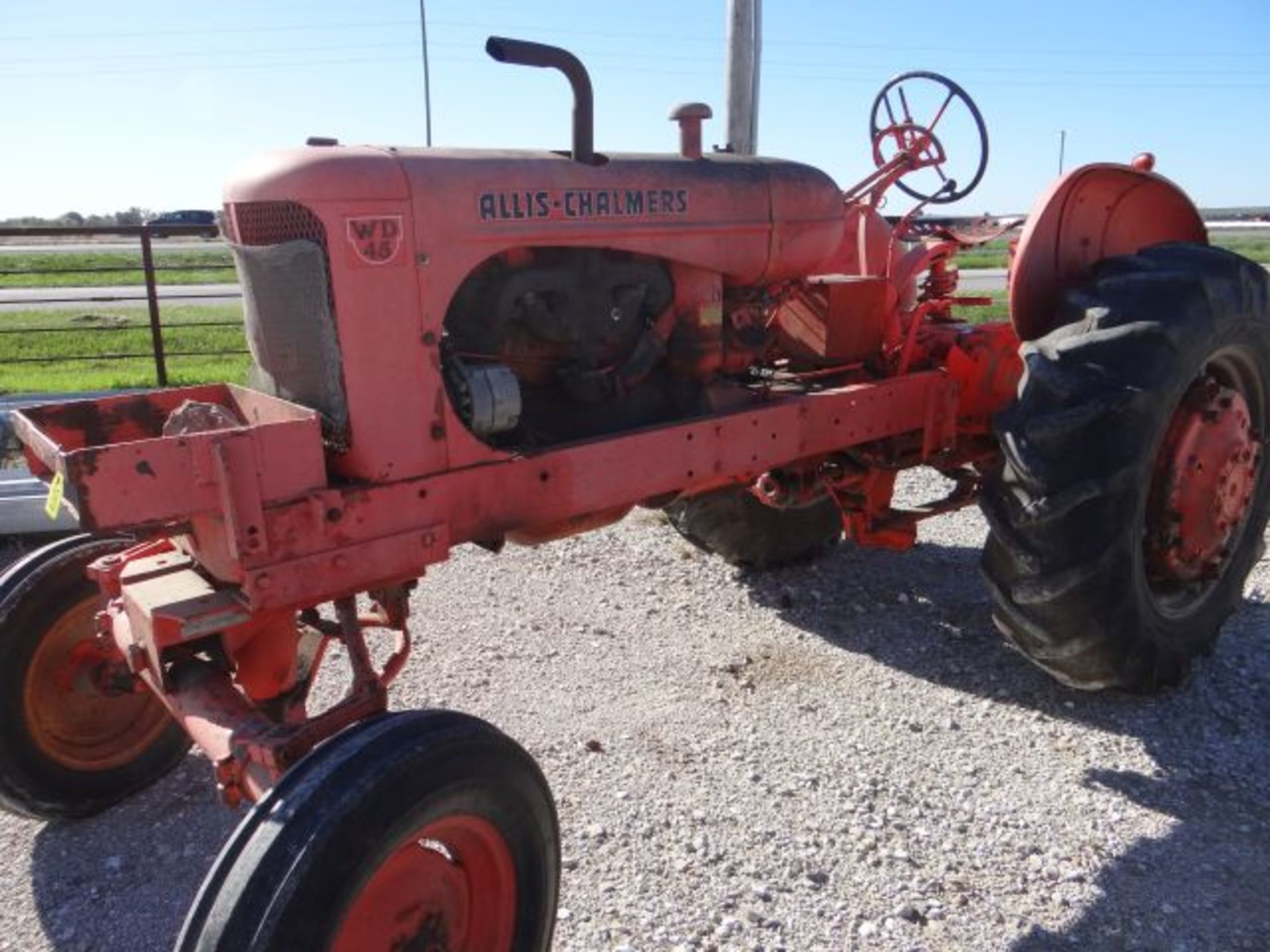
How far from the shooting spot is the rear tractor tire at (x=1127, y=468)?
327 cm

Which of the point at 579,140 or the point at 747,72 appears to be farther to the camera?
the point at 747,72

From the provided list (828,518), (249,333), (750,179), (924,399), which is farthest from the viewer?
(828,518)

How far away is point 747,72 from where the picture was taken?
283 inches

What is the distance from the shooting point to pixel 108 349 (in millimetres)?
12039

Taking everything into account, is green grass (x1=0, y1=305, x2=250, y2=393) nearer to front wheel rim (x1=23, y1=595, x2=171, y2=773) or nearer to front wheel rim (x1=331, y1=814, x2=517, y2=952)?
front wheel rim (x1=23, y1=595, x2=171, y2=773)

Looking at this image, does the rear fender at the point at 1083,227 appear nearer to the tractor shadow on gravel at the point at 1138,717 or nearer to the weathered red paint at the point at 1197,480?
the weathered red paint at the point at 1197,480

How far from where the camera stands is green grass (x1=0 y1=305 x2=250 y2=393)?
940 cm

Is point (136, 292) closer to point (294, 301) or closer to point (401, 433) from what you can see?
point (294, 301)

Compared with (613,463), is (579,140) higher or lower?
higher

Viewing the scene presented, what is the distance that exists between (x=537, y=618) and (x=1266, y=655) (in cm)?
278

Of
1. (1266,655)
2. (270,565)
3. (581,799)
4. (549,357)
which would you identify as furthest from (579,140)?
(1266,655)

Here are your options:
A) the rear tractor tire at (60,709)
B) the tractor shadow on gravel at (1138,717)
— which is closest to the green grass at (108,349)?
the rear tractor tire at (60,709)

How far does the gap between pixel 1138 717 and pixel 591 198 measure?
2.48m

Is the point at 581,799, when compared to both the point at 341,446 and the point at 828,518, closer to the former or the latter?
the point at 341,446
